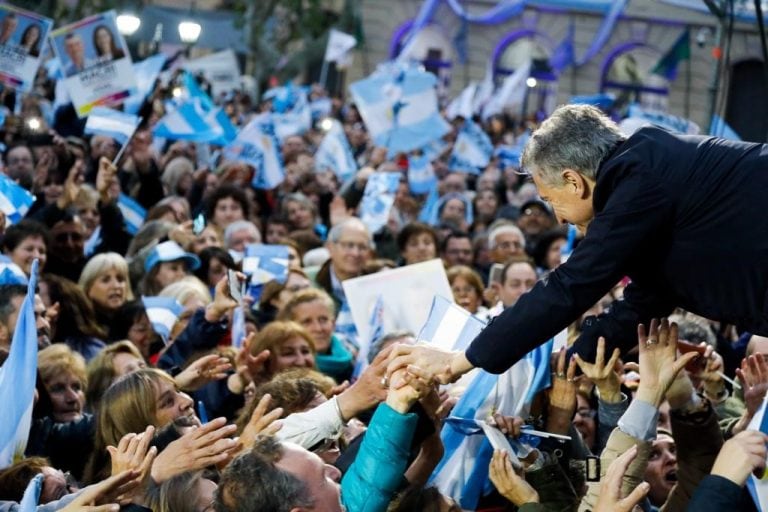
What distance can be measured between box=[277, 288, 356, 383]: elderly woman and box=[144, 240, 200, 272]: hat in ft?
4.56

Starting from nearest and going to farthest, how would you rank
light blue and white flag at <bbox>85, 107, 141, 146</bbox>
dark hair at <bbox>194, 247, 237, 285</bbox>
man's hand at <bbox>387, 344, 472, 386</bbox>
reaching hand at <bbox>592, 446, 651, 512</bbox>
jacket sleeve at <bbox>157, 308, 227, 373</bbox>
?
reaching hand at <bbox>592, 446, 651, 512</bbox>
man's hand at <bbox>387, 344, 472, 386</bbox>
jacket sleeve at <bbox>157, 308, 227, 373</bbox>
dark hair at <bbox>194, 247, 237, 285</bbox>
light blue and white flag at <bbox>85, 107, 141, 146</bbox>

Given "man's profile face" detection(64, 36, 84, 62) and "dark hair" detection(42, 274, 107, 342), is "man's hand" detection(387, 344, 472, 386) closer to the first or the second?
"dark hair" detection(42, 274, 107, 342)

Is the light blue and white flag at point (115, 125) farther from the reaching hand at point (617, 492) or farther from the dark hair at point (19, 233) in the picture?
the reaching hand at point (617, 492)

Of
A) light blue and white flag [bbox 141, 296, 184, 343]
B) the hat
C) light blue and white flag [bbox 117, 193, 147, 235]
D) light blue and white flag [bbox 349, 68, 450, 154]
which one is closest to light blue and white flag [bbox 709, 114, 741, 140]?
light blue and white flag [bbox 349, 68, 450, 154]

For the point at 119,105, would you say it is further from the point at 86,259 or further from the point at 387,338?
the point at 387,338

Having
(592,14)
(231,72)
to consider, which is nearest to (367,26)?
(592,14)

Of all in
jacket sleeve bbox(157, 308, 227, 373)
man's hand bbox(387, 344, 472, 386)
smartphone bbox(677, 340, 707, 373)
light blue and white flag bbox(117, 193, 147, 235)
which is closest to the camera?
man's hand bbox(387, 344, 472, 386)

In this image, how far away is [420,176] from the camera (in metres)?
16.6

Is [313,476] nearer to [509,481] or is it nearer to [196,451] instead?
[196,451]

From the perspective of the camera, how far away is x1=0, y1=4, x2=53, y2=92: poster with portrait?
12.0 meters

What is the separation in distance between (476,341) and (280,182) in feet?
33.4

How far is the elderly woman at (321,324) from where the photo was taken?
809 centimetres

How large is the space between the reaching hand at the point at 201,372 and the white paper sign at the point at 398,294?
188 cm

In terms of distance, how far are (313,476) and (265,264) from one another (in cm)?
563
